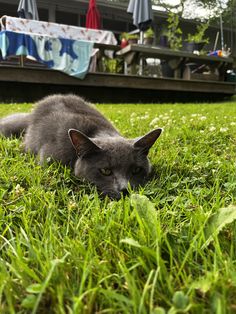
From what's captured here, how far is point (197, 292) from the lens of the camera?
2.60 feet

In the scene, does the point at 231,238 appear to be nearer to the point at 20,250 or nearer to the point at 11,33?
the point at 20,250

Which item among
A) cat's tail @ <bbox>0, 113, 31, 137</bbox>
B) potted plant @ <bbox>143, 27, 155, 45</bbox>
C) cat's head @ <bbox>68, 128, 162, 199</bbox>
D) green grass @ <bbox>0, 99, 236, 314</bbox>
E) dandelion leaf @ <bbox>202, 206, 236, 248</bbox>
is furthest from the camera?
potted plant @ <bbox>143, 27, 155, 45</bbox>

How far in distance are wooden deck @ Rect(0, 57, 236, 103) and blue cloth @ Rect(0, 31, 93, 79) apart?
8.2 inches

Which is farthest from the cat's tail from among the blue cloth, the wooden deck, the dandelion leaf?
the blue cloth

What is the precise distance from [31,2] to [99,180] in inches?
359

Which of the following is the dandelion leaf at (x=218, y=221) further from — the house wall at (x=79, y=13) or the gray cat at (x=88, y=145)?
the house wall at (x=79, y=13)

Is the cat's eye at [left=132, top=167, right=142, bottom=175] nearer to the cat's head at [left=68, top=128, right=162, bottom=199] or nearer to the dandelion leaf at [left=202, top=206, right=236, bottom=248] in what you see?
the cat's head at [left=68, top=128, right=162, bottom=199]

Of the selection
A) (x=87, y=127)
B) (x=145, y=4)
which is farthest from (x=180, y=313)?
(x=145, y=4)

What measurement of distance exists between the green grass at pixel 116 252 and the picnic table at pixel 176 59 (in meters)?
6.93

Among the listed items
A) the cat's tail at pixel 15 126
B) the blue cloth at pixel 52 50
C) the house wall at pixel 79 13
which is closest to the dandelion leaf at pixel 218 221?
the cat's tail at pixel 15 126

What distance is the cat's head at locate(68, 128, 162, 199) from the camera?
1900 millimetres

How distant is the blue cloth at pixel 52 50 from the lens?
23.0 ft

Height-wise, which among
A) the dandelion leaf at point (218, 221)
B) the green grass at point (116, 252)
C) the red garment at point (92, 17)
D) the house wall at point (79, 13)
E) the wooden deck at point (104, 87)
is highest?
the house wall at point (79, 13)

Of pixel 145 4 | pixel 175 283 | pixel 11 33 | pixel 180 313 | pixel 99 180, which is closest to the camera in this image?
pixel 180 313
